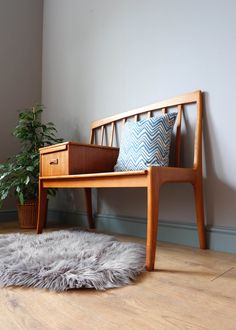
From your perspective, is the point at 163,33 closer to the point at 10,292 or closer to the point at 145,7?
the point at 145,7

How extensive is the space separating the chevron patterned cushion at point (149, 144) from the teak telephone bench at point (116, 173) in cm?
7

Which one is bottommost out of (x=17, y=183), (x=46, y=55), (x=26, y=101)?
(x=17, y=183)

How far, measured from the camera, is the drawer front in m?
1.39

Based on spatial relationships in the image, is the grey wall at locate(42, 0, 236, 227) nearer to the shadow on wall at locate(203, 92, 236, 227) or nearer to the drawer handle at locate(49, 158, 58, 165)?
the shadow on wall at locate(203, 92, 236, 227)

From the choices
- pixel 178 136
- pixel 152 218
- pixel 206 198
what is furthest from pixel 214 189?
pixel 152 218

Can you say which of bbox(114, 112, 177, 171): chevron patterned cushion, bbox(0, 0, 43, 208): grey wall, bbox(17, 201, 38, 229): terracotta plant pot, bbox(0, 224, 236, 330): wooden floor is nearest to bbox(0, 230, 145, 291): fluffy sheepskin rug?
bbox(0, 224, 236, 330): wooden floor

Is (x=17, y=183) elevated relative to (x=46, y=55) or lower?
lower

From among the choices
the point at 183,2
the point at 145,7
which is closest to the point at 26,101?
the point at 145,7

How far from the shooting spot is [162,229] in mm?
1424

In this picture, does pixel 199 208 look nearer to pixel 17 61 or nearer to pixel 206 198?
pixel 206 198

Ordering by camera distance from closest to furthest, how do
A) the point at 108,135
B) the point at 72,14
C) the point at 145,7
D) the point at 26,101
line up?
the point at 145,7 < the point at 108,135 < the point at 72,14 < the point at 26,101

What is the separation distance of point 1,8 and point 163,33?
1444 millimetres

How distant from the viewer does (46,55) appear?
2416mm

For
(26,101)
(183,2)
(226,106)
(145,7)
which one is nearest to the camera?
(226,106)
